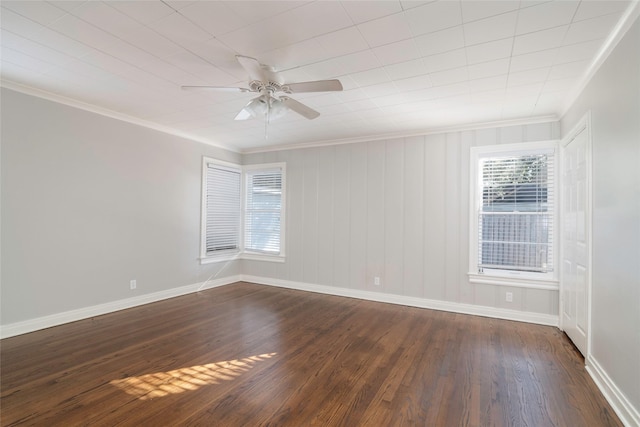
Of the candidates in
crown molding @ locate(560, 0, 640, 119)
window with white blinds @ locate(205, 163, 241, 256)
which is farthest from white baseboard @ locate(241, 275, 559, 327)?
crown molding @ locate(560, 0, 640, 119)

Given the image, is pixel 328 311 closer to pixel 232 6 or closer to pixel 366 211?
pixel 366 211

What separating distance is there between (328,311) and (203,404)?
7.55 ft

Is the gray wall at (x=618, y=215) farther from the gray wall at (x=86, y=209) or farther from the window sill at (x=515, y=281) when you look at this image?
the gray wall at (x=86, y=209)

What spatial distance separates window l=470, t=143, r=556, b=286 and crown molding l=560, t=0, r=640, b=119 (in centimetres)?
91

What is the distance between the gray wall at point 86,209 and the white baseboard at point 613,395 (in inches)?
198

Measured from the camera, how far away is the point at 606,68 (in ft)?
7.49

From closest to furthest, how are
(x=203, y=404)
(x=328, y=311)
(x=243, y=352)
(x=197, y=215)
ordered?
(x=203, y=404) < (x=243, y=352) < (x=328, y=311) < (x=197, y=215)

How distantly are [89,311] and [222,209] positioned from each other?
8.27 ft

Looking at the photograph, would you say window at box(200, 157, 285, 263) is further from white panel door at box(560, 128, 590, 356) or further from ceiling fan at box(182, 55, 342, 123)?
white panel door at box(560, 128, 590, 356)

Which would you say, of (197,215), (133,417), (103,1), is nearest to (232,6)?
(103,1)

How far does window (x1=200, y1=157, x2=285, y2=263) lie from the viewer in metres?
5.39

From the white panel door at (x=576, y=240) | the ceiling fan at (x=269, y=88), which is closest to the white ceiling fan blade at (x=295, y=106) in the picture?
the ceiling fan at (x=269, y=88)

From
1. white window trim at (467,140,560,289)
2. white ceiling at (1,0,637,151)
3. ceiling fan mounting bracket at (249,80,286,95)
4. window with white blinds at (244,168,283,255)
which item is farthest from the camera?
window with white blinds at (244,168,283,255)

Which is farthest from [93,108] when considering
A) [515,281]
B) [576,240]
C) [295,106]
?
[515,281]
